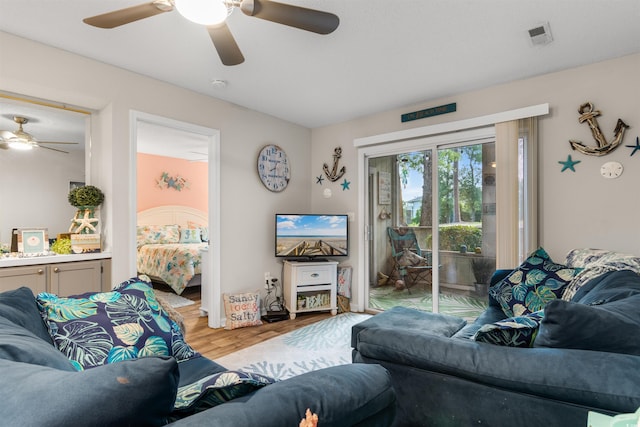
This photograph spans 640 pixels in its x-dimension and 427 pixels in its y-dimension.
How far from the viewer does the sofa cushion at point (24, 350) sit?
0.77 metres

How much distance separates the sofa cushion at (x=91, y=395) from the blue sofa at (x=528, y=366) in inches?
39.5

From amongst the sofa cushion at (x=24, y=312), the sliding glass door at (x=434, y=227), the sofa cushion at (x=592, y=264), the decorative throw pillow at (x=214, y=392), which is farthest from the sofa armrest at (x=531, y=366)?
the sliding glass door at (x=434, y=227)

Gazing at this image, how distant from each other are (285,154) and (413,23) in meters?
2.47

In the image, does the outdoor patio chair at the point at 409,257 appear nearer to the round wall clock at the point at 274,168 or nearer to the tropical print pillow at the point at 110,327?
the round wall clock at the point at 274,168

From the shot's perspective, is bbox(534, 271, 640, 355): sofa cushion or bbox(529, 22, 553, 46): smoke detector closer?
bbox(534, 271, 640, 355): sofa cushion

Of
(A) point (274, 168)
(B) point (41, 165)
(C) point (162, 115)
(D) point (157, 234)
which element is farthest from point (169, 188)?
(B) point (41, 165)

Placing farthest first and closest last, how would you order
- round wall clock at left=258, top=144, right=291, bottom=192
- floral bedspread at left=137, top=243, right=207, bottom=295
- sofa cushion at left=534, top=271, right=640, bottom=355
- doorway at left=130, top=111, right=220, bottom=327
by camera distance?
floral bedspread at left=137, top=243, right=207, bottom=295
round wall clock at left=258, top=144, right=291, bottom=192
doorway at left=130, top=111, right=220, bottom=327
sofa cushion at left=534, top=271, right=640, bottom=355

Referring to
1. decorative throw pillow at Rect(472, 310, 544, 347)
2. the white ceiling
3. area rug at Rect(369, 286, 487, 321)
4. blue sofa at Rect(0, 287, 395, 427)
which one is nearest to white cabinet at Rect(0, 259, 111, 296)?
the white ceiling

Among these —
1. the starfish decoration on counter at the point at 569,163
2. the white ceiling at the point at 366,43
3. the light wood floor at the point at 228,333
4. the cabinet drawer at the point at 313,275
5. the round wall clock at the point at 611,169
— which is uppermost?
the white ceiling at the point at 366,43

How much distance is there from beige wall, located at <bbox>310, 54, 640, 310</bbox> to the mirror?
366 cm

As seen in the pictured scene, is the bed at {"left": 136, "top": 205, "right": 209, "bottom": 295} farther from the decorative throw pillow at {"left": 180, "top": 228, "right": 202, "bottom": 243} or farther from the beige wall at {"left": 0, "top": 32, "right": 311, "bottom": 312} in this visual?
the beige wall at {"left": 0, "top": 32, "right": 311, "bottom": 312}

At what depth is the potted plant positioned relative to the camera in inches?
108

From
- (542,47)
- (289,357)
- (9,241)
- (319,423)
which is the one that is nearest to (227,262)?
(289,357)

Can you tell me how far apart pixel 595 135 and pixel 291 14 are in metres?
2.60
